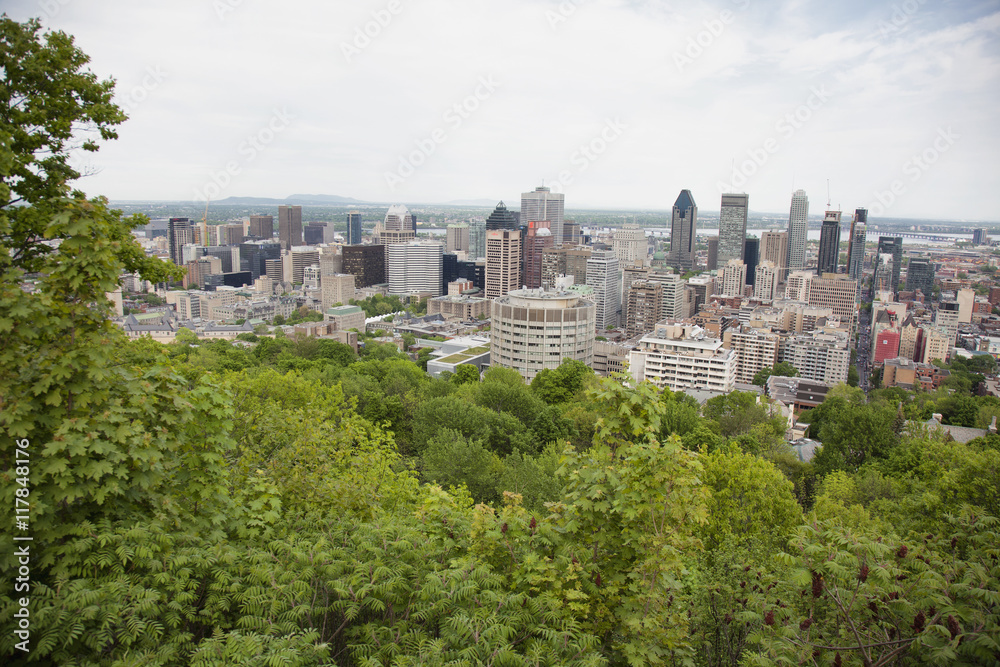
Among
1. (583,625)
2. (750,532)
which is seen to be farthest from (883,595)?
(750,532)

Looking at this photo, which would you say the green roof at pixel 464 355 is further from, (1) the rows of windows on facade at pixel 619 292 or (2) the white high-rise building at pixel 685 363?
(2) the white high-rise building at pixel 685 363

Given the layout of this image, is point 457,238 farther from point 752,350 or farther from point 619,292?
point 752,350

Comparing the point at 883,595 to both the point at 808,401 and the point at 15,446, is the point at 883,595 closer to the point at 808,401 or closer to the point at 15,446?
the point at 15,446

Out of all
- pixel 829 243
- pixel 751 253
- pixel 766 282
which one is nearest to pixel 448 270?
pixel 766 282

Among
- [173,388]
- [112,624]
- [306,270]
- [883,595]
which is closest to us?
[112,624]

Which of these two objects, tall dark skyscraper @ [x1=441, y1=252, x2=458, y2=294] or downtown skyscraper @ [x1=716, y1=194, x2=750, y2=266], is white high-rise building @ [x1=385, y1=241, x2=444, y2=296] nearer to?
tall dark skyscraper @ [x1=441, y1=252, x2=458, y2=294]

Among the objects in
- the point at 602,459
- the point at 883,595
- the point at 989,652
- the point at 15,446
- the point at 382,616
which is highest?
the point at 15,446
